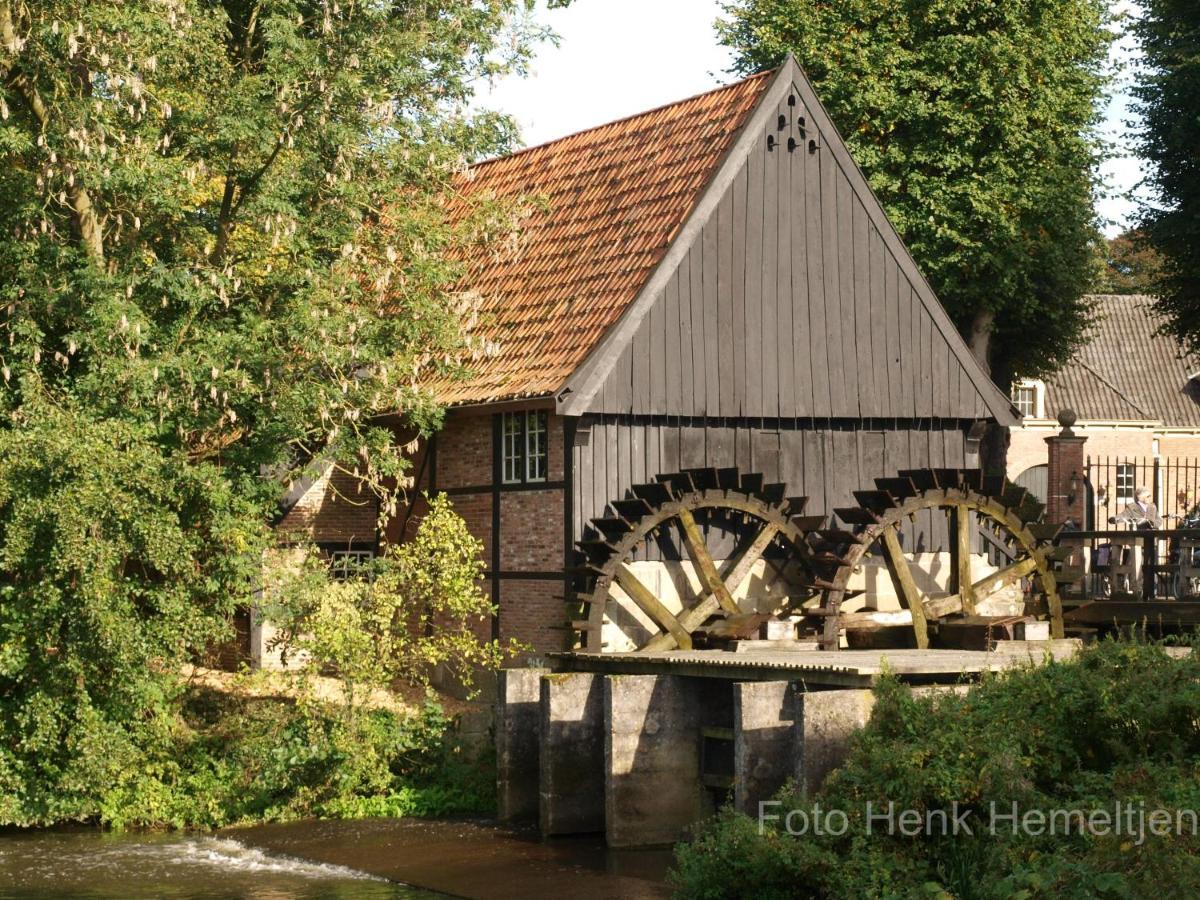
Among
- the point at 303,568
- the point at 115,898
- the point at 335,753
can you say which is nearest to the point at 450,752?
the point at 335,753

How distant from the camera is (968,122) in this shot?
3144 centimetres

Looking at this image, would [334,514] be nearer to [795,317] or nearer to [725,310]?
[725,310]

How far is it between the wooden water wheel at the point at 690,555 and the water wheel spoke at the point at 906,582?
0.75 m

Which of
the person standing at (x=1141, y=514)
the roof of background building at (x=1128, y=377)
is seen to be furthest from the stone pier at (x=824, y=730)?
the roof of background building at (x=1128, y=377)

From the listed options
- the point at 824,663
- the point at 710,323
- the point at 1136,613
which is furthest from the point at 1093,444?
the point at 824,663

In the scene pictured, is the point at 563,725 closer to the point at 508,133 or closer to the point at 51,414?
the point at 51,414

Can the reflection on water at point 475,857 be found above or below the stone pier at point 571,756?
below

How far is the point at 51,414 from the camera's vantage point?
18.1 m

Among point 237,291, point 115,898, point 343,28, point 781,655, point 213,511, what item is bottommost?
point 115,898

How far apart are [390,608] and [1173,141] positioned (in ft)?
51.6

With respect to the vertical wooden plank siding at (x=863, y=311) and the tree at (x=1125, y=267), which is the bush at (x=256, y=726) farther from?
the tree at (x=1125, y=267)

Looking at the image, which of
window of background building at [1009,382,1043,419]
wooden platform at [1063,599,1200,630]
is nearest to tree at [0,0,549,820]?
wooden platform at [1063,599,1200,630]

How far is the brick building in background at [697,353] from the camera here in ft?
68.2

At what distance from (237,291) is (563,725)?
6.14 m
